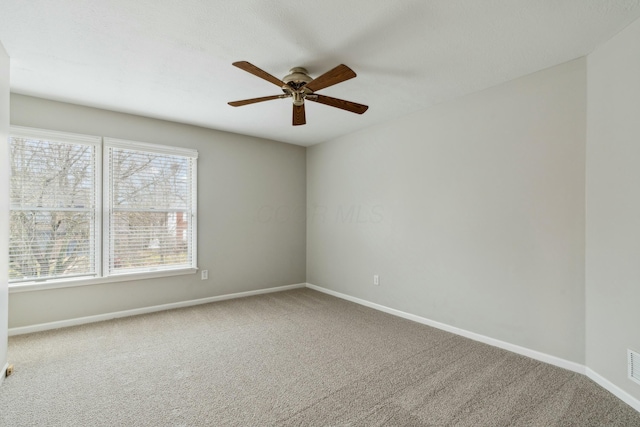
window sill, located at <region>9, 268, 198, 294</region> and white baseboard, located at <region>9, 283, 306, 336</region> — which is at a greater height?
window sill, located at <region>9, 268, 198, 294</region>

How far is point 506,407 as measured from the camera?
1899 millimetres

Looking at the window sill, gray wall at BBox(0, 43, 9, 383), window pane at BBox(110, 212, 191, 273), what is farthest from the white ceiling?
the window sill

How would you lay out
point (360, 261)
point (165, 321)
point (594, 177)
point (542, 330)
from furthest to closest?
point (360, 261) → point (165, 321) → point (542, 330) → point (594, 177)

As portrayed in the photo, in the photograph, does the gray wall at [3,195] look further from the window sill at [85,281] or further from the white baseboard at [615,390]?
the white baseboard at [615,390]

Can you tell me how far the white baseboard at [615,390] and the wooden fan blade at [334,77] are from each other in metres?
2.75

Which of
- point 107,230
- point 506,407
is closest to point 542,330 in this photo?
point 506,407

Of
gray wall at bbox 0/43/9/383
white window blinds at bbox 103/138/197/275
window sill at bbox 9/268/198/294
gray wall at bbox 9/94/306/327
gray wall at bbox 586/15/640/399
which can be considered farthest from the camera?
white window blinds at bbox 103/138/197/275

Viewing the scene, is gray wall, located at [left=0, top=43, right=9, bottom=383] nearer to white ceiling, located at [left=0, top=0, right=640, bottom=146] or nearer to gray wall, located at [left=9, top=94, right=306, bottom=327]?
white ceiling, located at [left=0, top=0, right=640, bottom=146]

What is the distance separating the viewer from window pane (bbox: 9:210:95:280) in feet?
10.0

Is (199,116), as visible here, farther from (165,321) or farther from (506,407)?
(506,407)

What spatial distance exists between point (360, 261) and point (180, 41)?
10.7ft

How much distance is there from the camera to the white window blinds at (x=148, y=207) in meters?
3.56

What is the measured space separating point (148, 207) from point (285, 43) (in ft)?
9.06

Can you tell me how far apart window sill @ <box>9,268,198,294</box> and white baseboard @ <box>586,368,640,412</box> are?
418cm
